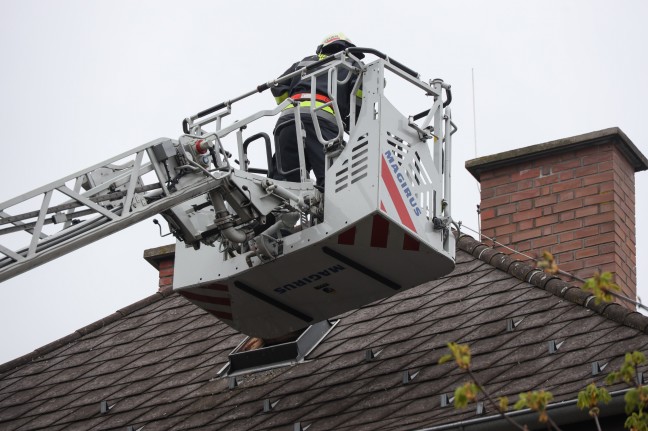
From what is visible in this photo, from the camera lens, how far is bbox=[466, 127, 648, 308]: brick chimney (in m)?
14.6

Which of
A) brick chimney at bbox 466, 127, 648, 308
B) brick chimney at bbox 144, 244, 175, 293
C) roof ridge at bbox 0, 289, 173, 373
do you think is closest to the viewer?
brick chimney at bbox 466, 127, 648, 308

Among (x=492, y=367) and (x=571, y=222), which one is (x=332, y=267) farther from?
(x=571, y=222)

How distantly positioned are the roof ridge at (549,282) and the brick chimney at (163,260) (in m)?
4.41

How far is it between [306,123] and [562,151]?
3530 mm

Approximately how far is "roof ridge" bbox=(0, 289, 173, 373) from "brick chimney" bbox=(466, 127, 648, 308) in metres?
3.50

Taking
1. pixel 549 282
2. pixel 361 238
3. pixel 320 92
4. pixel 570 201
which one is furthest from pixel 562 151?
pixel 361 238

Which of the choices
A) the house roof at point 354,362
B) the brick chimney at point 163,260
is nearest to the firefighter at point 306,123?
the house roof at point 354,362

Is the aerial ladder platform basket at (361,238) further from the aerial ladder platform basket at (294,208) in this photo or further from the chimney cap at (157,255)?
the chimney cap at (157,255)

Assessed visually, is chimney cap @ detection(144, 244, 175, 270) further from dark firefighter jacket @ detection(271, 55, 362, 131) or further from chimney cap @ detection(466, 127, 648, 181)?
dark firefighter jacket @ detection(271, 55, 362, 131)

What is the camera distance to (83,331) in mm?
16312

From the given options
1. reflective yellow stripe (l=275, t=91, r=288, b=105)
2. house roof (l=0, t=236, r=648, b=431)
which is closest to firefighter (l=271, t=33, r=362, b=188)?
reflective yellow stripe (l=275, t=91, r=288, b=105)

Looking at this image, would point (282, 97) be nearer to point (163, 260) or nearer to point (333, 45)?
point (333, 45)

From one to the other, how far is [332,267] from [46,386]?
13.9 ft

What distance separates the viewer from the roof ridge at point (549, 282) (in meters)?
11.9
